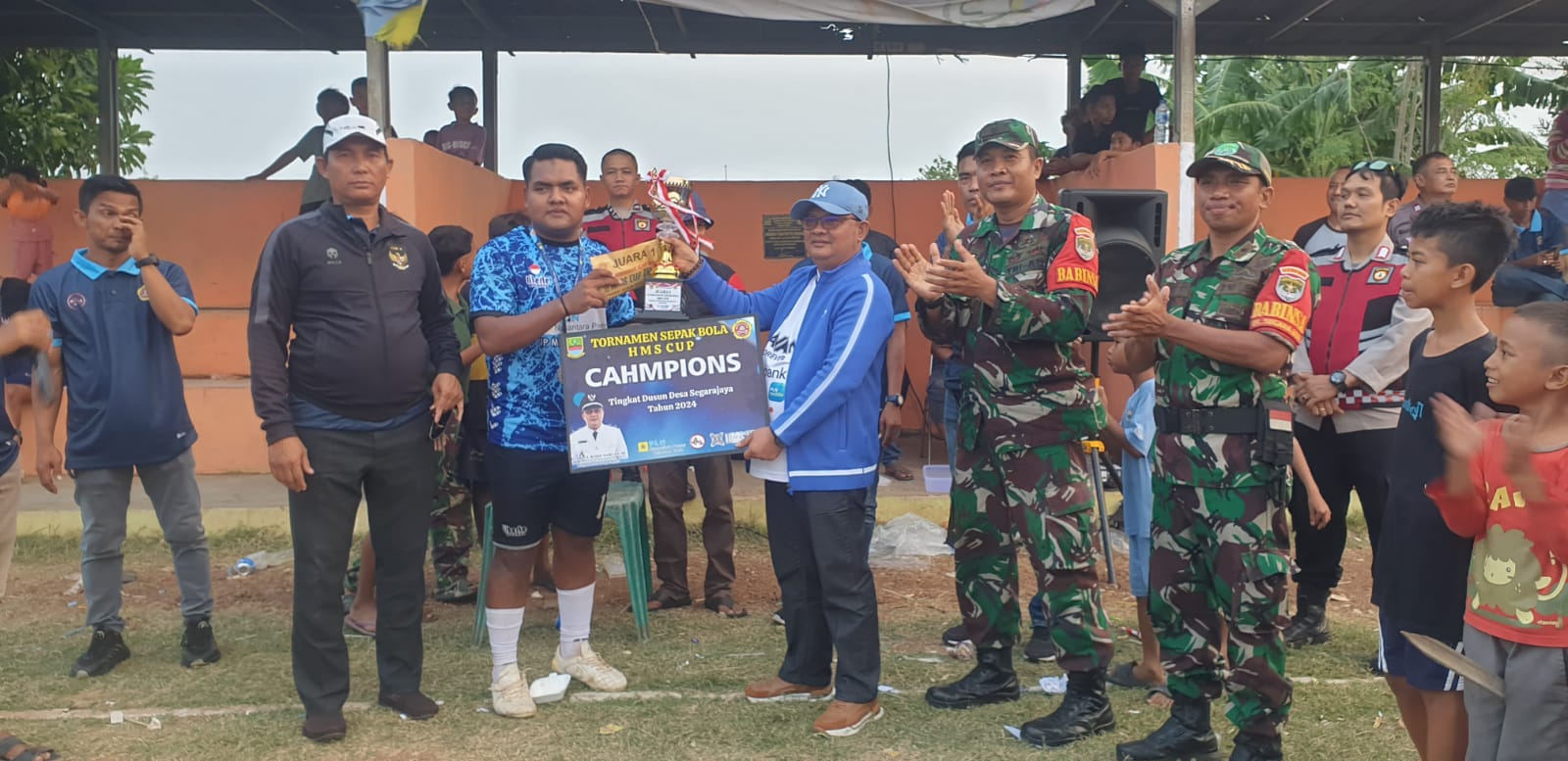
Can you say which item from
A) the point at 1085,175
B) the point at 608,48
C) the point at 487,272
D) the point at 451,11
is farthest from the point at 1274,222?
the point at 487,272

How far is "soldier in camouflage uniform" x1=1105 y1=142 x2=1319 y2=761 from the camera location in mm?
3557

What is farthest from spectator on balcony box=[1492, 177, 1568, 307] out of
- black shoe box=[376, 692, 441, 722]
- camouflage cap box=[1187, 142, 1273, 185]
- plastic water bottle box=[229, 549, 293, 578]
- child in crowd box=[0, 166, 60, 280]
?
child in crowd box=[0, 166, 60, 280]

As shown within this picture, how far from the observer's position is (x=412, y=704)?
4270 mm

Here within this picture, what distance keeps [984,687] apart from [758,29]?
7.33m

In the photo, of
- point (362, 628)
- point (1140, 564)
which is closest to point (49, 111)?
point (362, 628)

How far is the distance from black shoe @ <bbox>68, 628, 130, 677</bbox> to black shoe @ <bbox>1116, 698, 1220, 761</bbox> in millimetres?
4302

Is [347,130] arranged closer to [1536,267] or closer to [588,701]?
[588,701]

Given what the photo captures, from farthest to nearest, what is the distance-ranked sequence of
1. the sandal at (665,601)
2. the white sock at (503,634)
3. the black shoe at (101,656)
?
the sandal at (665,601) → the black shoe at (101,656) → the white sock at (503,634)

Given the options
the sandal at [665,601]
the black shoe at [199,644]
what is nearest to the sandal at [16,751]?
the black shoe at [199,644]

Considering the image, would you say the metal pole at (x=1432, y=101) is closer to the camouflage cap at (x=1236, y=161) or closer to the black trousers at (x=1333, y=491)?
the black trousers at (x=1333, y=491)

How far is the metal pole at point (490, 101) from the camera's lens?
10.5 metres

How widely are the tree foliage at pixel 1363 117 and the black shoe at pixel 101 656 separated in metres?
16.2

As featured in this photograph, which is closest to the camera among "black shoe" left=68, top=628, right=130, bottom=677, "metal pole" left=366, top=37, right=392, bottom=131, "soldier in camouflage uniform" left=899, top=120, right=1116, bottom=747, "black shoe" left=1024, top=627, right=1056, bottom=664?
"soldier in camouflage uniform" left=899, top=120, right=1116, bottom=747

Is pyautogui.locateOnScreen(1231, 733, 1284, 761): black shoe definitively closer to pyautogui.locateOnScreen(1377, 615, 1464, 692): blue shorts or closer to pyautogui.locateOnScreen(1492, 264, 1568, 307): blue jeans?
pyautogui.locateOnScreen(1377, 615, 1464, 692): blue shorts
